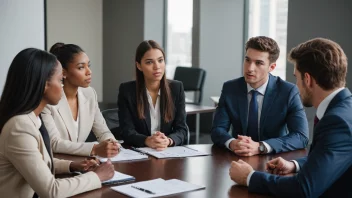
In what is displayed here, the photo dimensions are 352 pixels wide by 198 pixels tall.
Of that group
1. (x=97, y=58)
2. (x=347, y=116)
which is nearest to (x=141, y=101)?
(x=347, y=116)

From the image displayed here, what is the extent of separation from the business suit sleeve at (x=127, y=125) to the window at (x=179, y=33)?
14.3 ft

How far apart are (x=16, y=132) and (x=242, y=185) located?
97 centimetres

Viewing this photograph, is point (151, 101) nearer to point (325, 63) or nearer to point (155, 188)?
point (155, 188)

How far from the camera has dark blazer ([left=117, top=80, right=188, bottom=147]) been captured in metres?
3.15

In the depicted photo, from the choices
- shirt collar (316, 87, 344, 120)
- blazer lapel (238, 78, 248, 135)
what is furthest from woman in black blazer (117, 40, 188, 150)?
shirt collar (316, 87, 344, 120)

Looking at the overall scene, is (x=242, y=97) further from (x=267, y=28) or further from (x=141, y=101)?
(x=267, y=28)

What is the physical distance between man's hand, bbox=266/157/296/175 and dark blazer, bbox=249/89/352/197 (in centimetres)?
34

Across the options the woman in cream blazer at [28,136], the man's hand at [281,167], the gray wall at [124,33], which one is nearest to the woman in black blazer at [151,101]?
the man's hand at [281,167]

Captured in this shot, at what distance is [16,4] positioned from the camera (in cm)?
450

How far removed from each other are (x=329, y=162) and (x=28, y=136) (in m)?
1.17

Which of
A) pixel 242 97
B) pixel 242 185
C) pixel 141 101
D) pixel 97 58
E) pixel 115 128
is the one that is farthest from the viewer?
pixel 97 58

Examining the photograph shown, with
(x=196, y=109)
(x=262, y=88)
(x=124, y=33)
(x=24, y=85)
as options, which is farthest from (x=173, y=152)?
(x=124, y=33)

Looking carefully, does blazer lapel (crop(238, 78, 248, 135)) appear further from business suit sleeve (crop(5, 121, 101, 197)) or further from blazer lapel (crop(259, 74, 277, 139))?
business suit sleeve (crop(5, 121, 101, 197))

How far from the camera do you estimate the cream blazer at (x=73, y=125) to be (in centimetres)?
261
